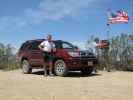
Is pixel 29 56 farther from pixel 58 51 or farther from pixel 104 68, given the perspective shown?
pixel 104 68

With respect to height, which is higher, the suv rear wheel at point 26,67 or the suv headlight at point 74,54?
the suv headlight at point 74,54

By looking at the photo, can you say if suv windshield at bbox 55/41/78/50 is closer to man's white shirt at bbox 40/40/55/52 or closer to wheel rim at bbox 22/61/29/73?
man's white shirt at bbox 40/40/55/52

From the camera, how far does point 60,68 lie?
19703 mm

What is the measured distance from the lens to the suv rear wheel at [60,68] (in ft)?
64.0

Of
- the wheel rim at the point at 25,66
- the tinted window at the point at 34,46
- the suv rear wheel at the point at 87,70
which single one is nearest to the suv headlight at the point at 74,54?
the suv rear wheel at the point at 87,70

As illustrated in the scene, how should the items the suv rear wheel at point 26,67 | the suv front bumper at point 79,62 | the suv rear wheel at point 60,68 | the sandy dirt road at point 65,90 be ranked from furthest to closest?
the suv rear wheel at point 26,67 < the suv rear wheel at point 60,68 < the suv front bumper at point 79,62 < the sandy dirt road at point 65,90

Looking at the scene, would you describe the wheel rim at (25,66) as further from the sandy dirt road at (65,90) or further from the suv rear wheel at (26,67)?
the sandy dirt road at (65,90)

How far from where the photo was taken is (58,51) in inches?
782

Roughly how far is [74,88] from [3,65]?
45.7ft

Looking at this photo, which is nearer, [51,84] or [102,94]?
[102,94]

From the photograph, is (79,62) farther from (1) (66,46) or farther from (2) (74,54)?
(1) (66,46)

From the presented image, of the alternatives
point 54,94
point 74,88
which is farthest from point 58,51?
point 54,94

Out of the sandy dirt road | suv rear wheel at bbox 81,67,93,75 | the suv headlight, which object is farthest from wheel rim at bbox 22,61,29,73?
the sandy dirt road

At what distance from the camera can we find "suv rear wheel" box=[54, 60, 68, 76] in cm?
1950
